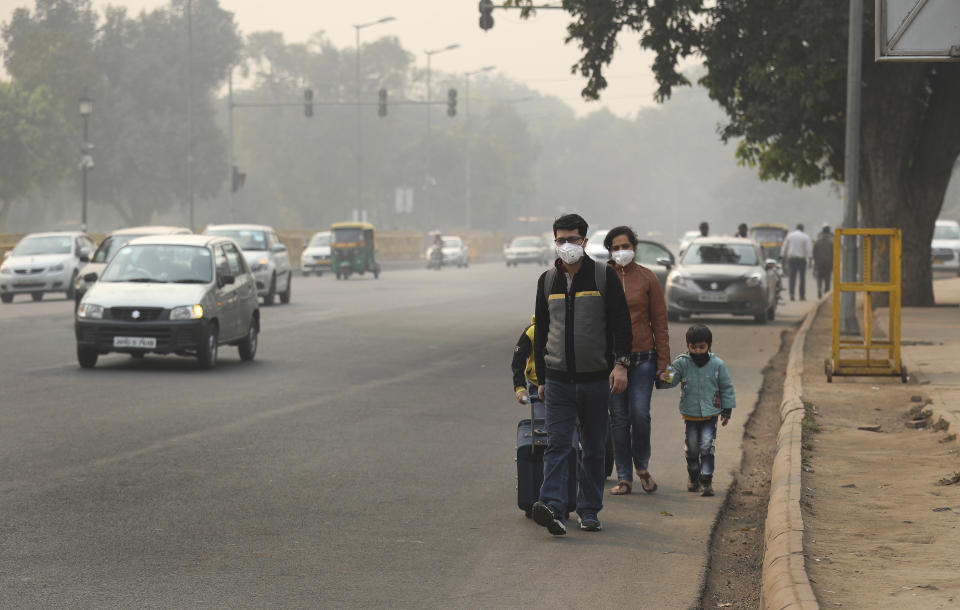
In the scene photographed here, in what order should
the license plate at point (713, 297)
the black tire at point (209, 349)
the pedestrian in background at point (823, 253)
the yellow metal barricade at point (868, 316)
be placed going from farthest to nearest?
the pedestrian in background at point (823, 253) → the license plate at point (713, 297) → the black tire at point (209, 349) → the yellow metal barricade at point (868, 316)

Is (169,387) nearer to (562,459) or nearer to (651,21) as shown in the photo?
(562,459)

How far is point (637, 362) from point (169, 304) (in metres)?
8.83

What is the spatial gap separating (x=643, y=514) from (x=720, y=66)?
20.5 meters

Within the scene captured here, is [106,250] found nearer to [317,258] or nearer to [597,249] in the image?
[597,249]

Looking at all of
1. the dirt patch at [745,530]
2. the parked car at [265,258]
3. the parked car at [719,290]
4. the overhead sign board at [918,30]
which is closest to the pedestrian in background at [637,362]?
the dirt patch at [745,530]

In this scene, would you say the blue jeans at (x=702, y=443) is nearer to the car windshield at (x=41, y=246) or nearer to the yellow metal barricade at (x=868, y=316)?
the yellow metal barricade at (x=868, y=316)

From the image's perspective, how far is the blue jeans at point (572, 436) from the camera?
7641 millimetres

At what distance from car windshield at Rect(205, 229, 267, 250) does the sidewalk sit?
56.6ft

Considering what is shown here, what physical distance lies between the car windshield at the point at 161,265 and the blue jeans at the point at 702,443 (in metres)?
9.43

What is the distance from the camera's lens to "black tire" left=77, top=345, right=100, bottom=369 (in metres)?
16.6

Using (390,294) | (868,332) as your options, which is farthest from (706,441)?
(390,294)

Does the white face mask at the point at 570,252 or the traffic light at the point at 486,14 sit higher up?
the traffic light at the point at 486,14

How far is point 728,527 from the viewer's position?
8.25 metres

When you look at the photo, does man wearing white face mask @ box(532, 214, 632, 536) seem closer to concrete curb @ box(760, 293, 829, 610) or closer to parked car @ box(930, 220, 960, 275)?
concrete curb @ box(760, 293, 829, 610)
